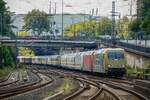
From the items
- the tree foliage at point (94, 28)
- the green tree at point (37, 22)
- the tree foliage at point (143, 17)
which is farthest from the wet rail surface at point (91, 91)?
the green tree at point (37, 22)

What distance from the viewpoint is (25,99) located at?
2422 cm

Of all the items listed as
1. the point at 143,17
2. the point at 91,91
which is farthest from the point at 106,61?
the point at 143,17

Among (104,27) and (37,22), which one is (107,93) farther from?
(37,22)

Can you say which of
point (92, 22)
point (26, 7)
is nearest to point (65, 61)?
point (26, 7)

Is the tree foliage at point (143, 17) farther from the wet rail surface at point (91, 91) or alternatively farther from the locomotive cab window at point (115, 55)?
the wet rail surface at point (91, 91)

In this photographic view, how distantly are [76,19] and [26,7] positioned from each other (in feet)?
335

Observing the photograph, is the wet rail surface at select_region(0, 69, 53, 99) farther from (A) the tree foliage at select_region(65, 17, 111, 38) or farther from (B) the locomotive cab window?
(A) the tree foliage at select_region(65, 17, 111, 38)

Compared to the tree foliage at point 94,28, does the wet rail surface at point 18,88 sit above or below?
below

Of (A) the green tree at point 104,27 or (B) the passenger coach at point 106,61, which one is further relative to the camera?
A: (A) the green tree at point 104,27

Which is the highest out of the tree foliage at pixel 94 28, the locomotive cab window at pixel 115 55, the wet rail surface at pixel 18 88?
the tree foliage at pixel 94 28

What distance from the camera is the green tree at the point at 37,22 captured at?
14975 centimetres

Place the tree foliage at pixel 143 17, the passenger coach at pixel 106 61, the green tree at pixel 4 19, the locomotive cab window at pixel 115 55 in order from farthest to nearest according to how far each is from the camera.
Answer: the green tree at pixel 4 19, the tree foliage at pixel 143 17, the locomotive cab window at pixel 115 55, the passenger coach at pixel 106 61

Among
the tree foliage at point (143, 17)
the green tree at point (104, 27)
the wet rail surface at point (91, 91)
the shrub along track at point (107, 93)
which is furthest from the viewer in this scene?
the green tree at point (104, 27)

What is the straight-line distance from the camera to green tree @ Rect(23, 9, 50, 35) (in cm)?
14975
